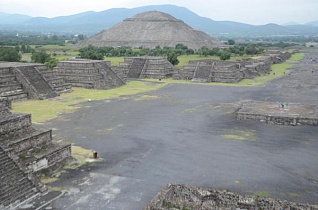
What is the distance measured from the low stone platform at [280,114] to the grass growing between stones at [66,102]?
16.9 meters

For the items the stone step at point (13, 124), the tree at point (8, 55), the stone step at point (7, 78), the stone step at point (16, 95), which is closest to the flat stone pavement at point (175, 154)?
the stone step at point (13, 124)

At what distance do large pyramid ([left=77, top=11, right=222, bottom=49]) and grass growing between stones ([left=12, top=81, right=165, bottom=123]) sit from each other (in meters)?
81.6

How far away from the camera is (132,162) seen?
20250mm

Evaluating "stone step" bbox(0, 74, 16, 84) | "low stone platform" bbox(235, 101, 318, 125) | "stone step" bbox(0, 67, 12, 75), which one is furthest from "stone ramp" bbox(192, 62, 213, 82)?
"stone step" bbox(0, 67, 12, 75)

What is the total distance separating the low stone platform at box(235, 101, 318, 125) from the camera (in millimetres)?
30062

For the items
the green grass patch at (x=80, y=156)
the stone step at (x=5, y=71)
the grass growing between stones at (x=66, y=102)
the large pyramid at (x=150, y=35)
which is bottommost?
the grass growing between stones at (x=66, y=102)

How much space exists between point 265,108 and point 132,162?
18.5m

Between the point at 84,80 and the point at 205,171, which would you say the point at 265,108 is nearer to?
the point at 205,171

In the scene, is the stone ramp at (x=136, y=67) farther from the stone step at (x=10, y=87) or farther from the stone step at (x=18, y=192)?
the stone step at (x=18, y=192)

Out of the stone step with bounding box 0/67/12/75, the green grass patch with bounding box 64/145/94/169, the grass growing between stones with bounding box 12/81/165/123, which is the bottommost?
the grass growing between stones with bounding box 12/81/165/123

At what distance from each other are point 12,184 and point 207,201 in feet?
27.4

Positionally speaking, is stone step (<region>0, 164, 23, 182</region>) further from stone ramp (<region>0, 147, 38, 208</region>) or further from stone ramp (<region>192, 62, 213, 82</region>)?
stone ramp (<region>192, 62, 213, 82</region>)

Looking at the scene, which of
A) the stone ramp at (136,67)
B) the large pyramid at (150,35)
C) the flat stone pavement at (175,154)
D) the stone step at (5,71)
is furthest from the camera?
the large pyramid at (150,35)

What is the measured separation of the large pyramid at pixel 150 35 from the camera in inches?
5241
